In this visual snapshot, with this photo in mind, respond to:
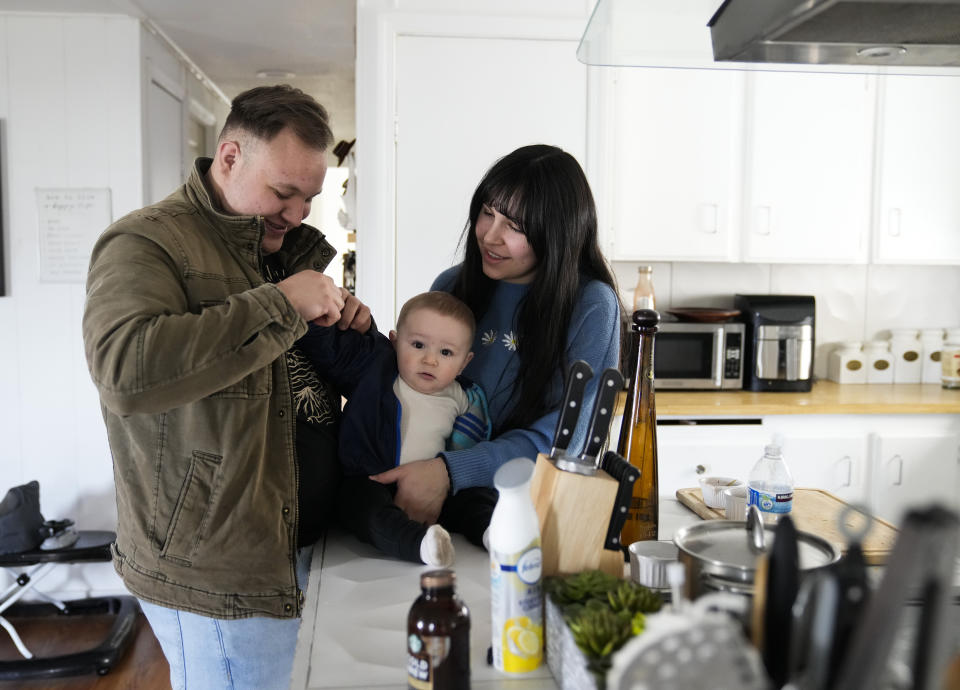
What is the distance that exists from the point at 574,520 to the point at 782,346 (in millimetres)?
2502

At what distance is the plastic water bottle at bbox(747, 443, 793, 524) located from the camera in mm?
1357

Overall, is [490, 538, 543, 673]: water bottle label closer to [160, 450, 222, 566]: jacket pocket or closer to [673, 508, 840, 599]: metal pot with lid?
[673, 508, 840, 599]: metal pot with lid

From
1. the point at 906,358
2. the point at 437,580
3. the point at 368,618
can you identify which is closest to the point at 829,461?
the point at 906,358

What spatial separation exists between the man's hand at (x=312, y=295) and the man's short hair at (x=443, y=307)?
0.93 ft

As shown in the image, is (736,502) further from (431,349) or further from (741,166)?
(741,166)

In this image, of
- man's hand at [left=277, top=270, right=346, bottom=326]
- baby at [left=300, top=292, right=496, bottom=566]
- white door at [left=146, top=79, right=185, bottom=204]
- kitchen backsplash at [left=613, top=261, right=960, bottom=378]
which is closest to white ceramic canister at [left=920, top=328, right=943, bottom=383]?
kitchen backsplash at [left=613, top=261, right=960, bottom=378]

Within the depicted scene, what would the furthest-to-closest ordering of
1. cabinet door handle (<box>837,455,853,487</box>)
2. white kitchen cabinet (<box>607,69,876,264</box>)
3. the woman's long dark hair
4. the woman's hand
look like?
1. white kitchen cabinet (<box>607,69,876,264</box>)
2. cabinet door handle (<box>837,455,853,487</box>)
3. the woman's long dark hair
4. the woman's hand

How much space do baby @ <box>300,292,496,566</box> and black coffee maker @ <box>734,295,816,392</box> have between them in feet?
6.27

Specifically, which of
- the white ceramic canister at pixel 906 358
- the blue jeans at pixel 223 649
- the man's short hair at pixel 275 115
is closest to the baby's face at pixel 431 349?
the man's short hair at pixel 275 115

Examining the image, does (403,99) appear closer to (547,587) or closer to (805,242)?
(805,242)

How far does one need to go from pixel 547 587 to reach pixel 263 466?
63 cm

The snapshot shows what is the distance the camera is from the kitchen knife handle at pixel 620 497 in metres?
1.01

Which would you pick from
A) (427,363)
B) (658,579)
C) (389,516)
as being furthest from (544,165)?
(658,579)

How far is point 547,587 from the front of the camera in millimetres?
937
